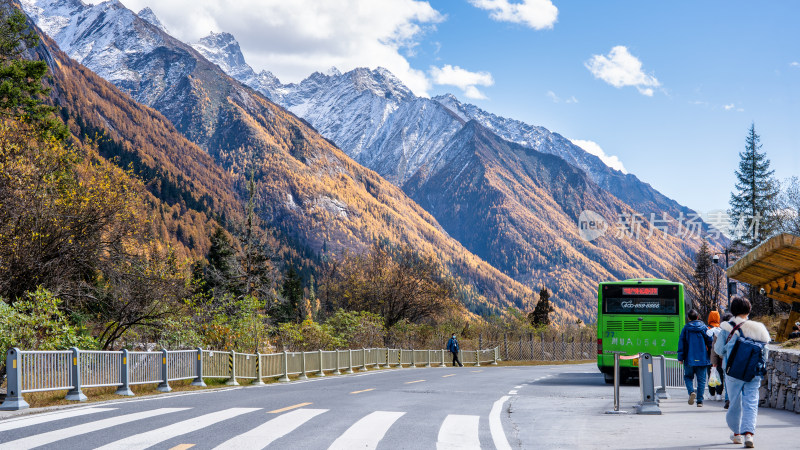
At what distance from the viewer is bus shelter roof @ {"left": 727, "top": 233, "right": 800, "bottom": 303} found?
50.5 feet

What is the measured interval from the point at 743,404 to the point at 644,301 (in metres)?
15.0

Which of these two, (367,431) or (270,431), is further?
(367,431)

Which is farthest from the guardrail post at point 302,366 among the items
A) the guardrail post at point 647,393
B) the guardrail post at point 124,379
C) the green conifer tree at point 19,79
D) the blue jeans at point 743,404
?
the blue jeans at point 743,404

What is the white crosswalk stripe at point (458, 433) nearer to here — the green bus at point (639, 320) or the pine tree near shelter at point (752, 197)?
the green bus at point (639, 320)

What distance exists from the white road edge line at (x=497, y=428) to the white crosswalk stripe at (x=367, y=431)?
4.88ft

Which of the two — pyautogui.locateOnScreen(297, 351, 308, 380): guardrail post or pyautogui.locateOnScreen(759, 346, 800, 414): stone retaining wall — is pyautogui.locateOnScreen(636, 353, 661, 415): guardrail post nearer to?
pyautogui.locateOnScreen(759, 346, 800, 414): stone retaining wall

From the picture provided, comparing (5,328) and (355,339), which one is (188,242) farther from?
(5,328)

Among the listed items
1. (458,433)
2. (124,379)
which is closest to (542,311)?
(124,379)

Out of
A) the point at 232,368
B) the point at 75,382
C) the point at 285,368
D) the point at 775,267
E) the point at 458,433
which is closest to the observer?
the point at 458,433

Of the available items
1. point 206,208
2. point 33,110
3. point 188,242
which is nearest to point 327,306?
point 33,110

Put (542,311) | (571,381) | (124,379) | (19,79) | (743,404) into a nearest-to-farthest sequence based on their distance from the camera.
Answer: (743,404), (124,379), (571,381), (19,79), (542,311)

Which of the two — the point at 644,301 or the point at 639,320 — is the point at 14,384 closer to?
the point at 639,320

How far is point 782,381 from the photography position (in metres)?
11.8

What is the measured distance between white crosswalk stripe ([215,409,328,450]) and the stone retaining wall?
781 cm
